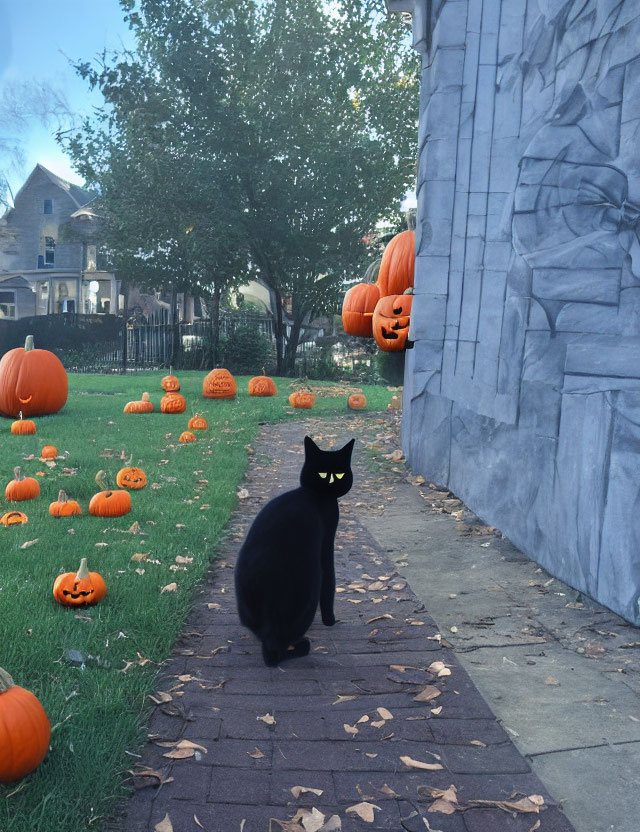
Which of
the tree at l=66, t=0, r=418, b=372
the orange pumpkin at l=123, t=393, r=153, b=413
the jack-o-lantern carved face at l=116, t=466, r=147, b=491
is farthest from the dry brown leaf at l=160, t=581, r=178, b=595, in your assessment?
the tree at l=66, t=0, r=418, b=372

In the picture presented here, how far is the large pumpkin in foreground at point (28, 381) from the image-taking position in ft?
37.5

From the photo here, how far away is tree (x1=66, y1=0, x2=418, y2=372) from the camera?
71.1ft

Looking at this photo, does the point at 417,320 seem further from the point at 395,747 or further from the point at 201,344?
the point at 201,344

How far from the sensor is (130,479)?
23.9 ft

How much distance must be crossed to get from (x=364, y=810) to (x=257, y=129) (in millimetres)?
21599

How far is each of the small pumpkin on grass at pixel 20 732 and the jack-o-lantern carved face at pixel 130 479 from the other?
4609mm

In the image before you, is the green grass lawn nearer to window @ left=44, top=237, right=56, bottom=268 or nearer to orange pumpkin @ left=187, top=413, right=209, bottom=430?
orange pumpkin @ left=187, top=413, right=209, bottom=430

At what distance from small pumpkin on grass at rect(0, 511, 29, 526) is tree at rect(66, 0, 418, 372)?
16497 mm

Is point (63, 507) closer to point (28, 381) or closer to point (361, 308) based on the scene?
point (28, 381)

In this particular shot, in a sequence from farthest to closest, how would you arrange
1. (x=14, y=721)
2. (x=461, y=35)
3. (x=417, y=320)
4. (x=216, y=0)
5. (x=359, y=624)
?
(x=216, y=0)
(x=417, y=320)
(x=461, y=35)
(x=359, y=624)
(x=14, y=721)

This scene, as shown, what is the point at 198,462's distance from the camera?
8.74m

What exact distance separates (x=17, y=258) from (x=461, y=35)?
1686 inches

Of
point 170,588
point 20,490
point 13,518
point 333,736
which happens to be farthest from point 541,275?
point 20,490

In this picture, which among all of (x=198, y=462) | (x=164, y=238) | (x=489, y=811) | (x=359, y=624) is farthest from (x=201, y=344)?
(x=489, y=811)
